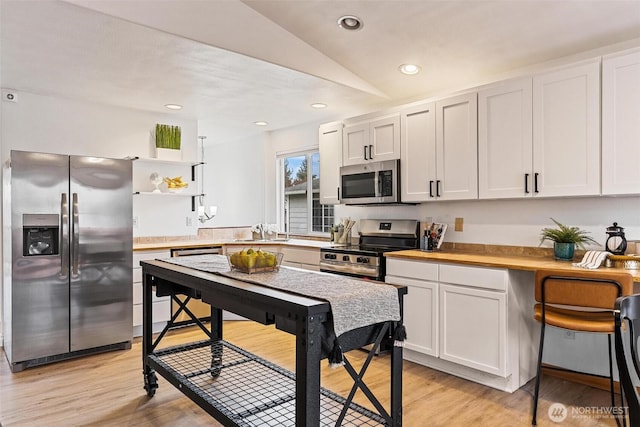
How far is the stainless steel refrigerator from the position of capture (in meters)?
3.30

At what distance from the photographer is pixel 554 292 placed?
7.97ft

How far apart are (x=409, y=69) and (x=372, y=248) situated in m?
1.68

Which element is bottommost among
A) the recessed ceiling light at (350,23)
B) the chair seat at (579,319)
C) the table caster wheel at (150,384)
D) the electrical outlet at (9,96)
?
the table caster wheel at (150,384)

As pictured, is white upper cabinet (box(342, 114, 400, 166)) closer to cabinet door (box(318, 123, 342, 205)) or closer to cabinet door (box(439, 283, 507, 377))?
cabinet door (box(318, 123, 342, 205))

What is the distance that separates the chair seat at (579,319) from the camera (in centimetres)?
231

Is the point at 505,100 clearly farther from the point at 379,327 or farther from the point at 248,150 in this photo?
the point at 248,150

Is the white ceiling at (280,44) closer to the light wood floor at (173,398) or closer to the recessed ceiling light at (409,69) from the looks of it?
the recessed ceiling light at (409,69)

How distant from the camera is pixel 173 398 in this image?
2.79 metres

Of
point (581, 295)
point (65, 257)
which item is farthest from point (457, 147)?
point (65, 257)

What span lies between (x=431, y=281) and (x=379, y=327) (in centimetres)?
147

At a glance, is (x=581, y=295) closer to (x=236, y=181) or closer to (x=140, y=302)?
(x=140, y=302)

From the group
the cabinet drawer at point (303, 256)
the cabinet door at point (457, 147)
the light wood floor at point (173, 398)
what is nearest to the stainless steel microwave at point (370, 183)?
the cabinet door at point (457, 147)

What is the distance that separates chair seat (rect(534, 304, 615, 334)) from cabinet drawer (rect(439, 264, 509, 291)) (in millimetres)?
279

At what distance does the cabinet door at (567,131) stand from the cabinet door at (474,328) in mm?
879
